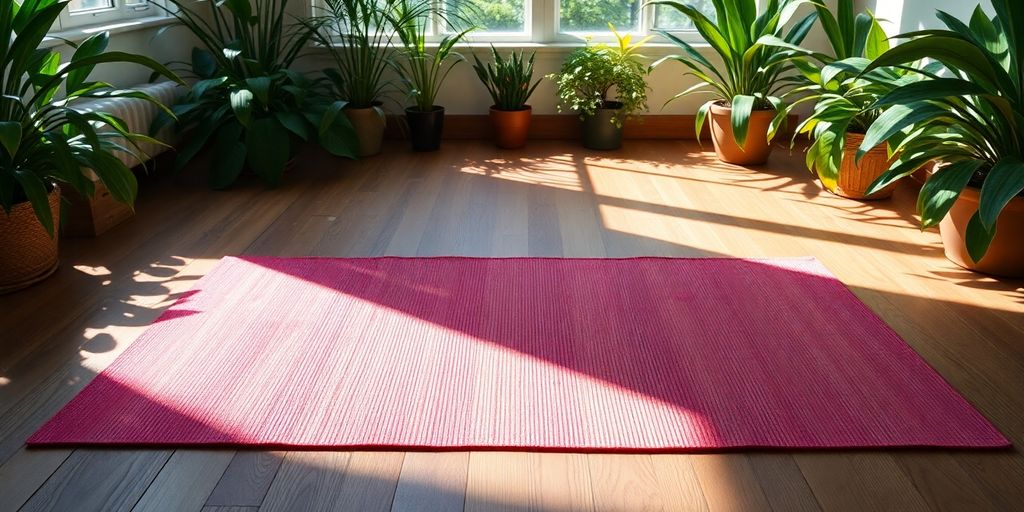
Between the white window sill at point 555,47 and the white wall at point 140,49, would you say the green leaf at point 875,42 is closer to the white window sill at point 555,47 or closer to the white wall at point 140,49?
the white window sill at point 555,47

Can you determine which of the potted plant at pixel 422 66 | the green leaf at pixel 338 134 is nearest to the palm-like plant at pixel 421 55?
the potted plant at pixel 422 66

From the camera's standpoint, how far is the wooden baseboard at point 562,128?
15.9ft

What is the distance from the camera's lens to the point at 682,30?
15.8ft

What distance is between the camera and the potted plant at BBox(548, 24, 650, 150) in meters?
4.40

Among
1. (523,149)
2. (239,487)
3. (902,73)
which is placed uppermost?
(902,73)

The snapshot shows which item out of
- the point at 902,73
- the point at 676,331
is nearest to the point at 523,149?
the point at 902,73

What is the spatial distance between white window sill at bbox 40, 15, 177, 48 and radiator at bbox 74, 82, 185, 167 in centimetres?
27

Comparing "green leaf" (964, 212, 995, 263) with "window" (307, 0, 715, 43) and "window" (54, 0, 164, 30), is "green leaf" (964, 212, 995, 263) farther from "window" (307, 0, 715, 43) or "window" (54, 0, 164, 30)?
"window" (54, 0, 164, 30)

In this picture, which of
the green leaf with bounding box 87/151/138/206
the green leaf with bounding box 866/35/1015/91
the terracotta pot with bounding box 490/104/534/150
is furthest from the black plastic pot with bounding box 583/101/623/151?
the green leaf with bounding box 87/151/138/206

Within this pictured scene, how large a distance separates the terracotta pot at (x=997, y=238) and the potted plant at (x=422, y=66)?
8.42 feet

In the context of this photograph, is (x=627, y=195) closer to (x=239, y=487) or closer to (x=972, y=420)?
(x=972, y=420)

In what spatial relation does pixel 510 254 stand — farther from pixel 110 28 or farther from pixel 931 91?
pixel 110 28

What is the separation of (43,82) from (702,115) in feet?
9.44

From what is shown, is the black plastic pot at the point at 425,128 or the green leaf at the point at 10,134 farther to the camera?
the black plastic pot at the point at 425,128
